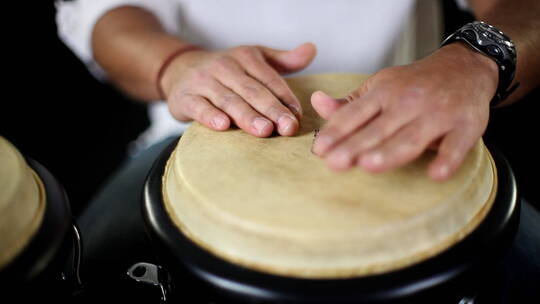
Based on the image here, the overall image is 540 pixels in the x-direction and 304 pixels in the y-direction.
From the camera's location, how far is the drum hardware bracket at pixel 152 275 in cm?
53

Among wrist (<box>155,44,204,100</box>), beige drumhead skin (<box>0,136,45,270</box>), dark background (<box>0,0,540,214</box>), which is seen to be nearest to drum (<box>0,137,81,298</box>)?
beige drumhead skin (<box>0,136,45,270</box>)

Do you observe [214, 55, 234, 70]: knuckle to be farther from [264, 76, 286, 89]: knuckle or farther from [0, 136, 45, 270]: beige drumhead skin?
[0, 136, 45, 270]: beige drumhead skin

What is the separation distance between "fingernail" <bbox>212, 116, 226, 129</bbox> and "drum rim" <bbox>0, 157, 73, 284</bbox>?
18cm

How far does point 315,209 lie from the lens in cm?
43

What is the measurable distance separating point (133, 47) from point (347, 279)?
658mm

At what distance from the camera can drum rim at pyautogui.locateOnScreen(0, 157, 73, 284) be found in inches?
16.5

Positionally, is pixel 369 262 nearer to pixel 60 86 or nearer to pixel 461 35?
pixel 461 35

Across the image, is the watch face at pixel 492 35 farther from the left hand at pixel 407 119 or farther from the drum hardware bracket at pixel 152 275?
the drum hardware bracket at pixel 152 275

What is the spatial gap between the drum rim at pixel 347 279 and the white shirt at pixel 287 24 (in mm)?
578

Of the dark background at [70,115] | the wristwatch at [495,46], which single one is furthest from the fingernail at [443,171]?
the dark background at [70,115]

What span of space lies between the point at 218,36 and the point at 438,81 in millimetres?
590

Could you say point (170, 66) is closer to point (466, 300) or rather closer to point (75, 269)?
point (75, 269)

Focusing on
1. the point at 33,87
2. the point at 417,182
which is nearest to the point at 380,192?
the point at 417,182

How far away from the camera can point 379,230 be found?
41cm
